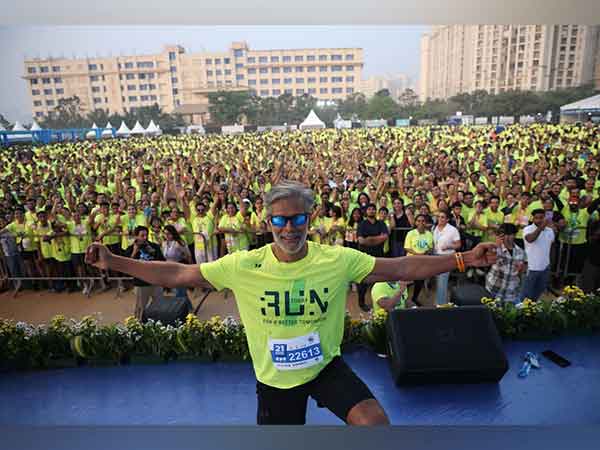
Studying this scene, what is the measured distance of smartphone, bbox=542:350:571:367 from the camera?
3237 mm

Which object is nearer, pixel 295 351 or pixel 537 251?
pixel 295 351

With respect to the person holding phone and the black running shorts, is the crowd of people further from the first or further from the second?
the black running shorts

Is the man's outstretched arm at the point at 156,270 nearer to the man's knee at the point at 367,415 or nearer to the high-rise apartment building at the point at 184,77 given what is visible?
the man's knee at the point at 367,415

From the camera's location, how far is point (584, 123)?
21.0ft

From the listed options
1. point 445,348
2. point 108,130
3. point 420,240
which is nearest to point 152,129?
point 108,130

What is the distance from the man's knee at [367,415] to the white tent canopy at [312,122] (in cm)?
445

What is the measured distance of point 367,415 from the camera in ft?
5.48

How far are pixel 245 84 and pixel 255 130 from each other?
87 centimetres

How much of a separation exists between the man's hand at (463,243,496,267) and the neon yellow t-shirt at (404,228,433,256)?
2780 millimetres

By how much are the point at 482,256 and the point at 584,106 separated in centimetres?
501

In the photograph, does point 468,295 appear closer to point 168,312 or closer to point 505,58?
point 168,312

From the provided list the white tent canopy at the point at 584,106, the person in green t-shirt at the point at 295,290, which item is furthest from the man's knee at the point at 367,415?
the white tent canopy at the point at 584,106
